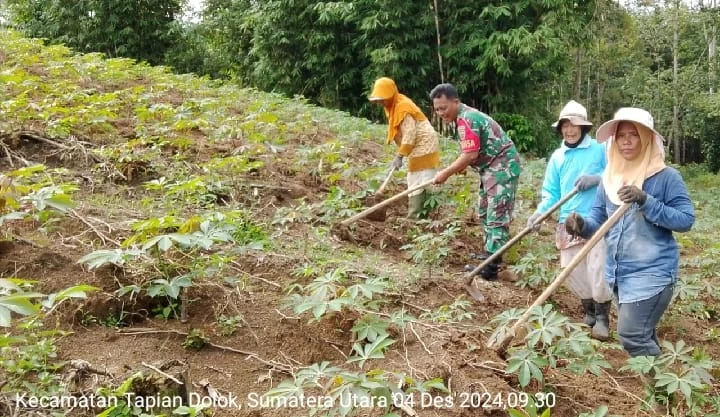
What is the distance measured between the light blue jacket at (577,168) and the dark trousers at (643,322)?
1021 millimetres

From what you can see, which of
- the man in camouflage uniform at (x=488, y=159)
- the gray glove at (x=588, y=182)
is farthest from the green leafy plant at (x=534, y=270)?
the gray glove at (x=588, y=182)

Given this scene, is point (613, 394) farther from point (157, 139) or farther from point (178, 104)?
point (178, 104)

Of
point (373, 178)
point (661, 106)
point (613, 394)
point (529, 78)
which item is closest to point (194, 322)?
point (613, 394)

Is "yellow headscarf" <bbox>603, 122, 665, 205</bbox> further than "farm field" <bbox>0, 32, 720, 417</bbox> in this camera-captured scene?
Yes

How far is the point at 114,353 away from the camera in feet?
8.52

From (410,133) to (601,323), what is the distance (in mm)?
2126

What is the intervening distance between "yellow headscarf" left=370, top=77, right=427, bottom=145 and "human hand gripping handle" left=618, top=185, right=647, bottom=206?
8.50 ft

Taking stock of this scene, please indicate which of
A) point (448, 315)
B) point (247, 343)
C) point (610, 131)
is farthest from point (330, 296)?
point (610, 131)

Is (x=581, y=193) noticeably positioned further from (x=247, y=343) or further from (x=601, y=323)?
(x=247, y=343)

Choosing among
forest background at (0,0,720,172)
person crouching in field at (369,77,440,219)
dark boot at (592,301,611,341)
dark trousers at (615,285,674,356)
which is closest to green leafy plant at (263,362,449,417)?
dark trousers at (615,285,674,356)

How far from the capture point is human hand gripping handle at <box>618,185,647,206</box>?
8.25 ft

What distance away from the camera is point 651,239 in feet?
8.70

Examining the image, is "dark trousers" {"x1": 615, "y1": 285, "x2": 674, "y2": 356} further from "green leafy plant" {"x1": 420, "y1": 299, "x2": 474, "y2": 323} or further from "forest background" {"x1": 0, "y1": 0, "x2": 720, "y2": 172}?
"forest background" {"x1": 0, "y1": 0, "x2": 720, "y2": 172}

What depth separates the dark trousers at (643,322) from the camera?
104 inches
